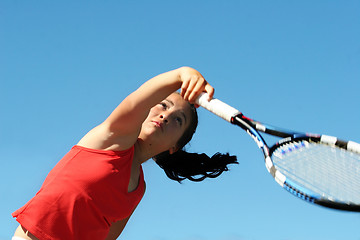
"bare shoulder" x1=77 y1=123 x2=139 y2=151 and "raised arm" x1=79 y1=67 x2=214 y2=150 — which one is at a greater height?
"raised arm" x1=79 y1=67 x2=214 y2=150

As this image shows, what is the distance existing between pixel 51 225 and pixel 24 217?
0.84ft

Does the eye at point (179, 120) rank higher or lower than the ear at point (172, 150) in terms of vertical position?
higher

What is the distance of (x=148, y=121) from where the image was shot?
19.2ft

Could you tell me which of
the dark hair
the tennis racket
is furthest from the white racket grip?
the dark hair

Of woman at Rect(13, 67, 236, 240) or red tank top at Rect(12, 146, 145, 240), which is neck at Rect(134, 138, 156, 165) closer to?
woman at Rect(13, 67, 236, 240)

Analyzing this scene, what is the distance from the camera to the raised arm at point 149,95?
5109mm

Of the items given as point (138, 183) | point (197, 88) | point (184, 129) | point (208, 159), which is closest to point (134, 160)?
point (138, 183)

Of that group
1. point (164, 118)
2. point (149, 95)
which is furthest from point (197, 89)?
point (164, 118)

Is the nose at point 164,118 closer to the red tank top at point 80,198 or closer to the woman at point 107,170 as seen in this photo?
the woman at point 107,170

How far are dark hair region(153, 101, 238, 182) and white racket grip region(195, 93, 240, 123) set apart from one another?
170cm

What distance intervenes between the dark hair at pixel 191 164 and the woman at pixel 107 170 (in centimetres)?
103

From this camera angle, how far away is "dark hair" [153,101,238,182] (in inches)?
274

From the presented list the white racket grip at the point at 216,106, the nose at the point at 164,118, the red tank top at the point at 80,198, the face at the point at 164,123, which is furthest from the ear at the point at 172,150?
the white racket grip at the point at 216,106

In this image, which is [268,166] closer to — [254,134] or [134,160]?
[254,134]
